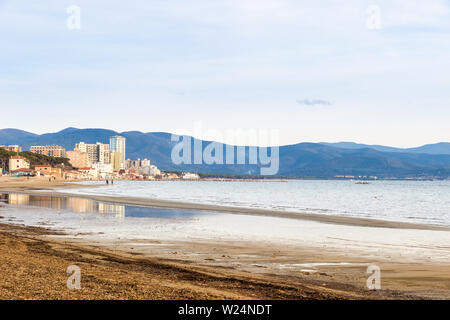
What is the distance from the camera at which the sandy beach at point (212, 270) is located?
32.9 feet

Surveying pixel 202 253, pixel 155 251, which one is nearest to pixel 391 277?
pixel 202 253

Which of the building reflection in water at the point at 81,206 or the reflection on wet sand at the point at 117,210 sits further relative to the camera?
the building reflection in water at the point at 81,206

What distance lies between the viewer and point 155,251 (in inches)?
727

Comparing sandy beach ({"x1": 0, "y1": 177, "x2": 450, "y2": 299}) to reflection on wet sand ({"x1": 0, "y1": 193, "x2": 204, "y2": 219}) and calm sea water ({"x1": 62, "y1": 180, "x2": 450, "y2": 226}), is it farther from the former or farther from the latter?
calm sea water ({"x1": 62, "y1": 180, "x2": 450, "y2": 226})

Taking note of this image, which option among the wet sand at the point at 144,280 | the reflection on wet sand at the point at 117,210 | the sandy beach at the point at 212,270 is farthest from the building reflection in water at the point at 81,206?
the wet sand at the point at 144,280

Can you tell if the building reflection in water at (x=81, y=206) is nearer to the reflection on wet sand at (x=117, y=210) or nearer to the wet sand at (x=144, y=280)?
the reflection on wet sand at (x=117, y=210)

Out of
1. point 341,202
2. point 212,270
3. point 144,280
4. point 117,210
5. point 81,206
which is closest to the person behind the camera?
point 144,280

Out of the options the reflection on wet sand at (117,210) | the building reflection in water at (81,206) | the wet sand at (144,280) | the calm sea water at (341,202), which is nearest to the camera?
the wet sand at (144,280)

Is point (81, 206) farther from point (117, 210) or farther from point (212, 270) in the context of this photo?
point (212, 270)

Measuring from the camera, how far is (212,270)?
14.2 m

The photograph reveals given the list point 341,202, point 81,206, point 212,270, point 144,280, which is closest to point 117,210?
point 81,206
